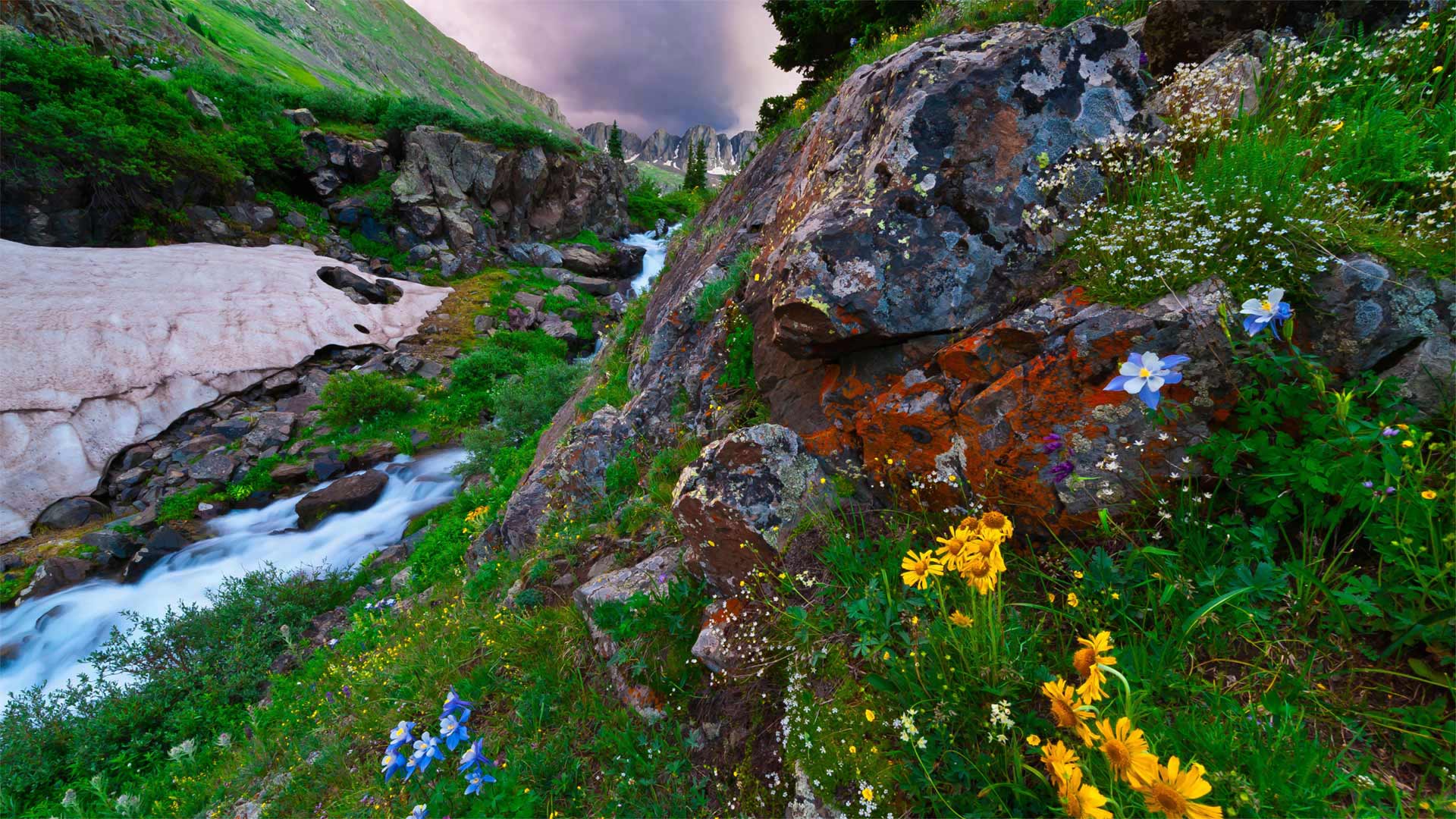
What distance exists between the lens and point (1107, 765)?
1363mm

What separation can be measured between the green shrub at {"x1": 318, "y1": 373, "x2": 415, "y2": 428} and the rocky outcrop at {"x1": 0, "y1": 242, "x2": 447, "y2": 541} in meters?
2.14

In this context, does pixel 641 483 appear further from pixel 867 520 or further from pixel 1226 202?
pixel 1226 202

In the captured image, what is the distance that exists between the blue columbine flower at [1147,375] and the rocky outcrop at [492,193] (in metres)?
28.6

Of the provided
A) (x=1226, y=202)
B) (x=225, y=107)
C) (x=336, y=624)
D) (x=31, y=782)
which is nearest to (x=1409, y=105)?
(x=1226, y=202)

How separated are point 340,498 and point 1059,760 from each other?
509 inches

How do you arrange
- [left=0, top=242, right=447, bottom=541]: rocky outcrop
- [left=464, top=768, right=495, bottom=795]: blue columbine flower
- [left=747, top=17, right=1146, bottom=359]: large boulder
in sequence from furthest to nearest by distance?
[left=0, top=242, right=447, bottom=541]: rocky outcrop < [left=747, top=17, right=1146, bottom=359]: large boulder < [left=464, top=768, right=495, bottom=795]: blue columbine flower

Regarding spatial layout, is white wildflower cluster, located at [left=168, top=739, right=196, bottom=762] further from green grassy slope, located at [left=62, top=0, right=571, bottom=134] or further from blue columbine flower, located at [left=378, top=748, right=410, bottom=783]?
green grassy slope, located at [left=62, top=0, right=571, bottom=134]

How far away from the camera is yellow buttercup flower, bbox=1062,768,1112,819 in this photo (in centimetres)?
118

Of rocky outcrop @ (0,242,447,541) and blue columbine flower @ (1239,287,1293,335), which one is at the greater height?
blue columbine flower @ (1239,287,1293,335)

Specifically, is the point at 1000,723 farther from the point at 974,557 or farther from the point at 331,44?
the point at 331,44

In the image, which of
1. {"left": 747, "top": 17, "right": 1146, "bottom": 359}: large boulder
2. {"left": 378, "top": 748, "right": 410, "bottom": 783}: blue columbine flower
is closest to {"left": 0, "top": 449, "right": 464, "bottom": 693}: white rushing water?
{"left": 378, "top": 748, "right": 410, "bottom": 783}: blue columbine flower

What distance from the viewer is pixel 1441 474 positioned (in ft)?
5.21

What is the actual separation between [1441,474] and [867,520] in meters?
1.98

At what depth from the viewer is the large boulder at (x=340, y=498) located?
1028 centimetres
